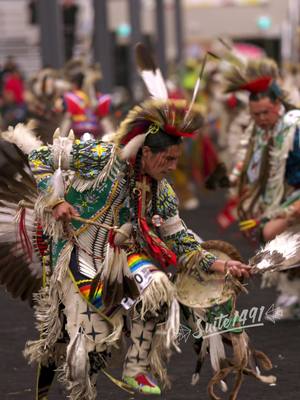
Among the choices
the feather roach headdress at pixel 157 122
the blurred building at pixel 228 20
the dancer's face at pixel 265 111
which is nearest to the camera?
the feather roach headdress at pixel 157 122

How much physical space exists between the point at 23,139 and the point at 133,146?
0.98 m

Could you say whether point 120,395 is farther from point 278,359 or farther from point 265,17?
point 265,17

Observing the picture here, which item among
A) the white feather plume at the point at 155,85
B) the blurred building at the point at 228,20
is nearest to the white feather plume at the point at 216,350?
the white feather plume at the point at 155,85

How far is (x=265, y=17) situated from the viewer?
156ft

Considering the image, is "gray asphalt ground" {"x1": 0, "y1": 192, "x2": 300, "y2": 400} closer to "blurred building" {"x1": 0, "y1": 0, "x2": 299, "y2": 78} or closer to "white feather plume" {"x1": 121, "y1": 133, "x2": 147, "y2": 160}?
"white feather plume" {"x1": 121, "y1": 133, "x2": 147, "y2": 160}

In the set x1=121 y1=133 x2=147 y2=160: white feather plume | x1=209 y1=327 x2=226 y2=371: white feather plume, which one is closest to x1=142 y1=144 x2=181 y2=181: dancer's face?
x1=121 y1=133 x2=147 y2=160: white feather plume

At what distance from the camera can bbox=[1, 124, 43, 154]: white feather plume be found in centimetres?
667

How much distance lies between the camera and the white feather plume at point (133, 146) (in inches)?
233

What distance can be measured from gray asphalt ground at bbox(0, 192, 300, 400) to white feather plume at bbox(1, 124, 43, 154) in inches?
52.4

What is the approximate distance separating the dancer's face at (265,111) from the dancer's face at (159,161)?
2.79 metres

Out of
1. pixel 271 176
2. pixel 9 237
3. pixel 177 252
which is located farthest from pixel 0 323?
pixel 177 252

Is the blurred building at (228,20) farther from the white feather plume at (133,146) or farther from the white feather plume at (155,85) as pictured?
the white feather plume at (133,146)

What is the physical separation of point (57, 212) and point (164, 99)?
2.29ft

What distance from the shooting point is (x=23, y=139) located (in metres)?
6.71
